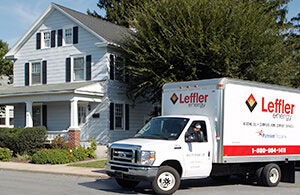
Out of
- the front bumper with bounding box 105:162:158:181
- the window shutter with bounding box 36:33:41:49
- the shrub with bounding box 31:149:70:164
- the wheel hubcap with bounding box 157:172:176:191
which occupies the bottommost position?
the shrub with bounding box 31:149:70:164

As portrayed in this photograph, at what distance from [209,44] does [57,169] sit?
9170mm

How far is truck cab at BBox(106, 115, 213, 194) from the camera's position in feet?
33.1

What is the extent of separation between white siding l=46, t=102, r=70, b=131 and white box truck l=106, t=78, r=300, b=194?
14.0 m

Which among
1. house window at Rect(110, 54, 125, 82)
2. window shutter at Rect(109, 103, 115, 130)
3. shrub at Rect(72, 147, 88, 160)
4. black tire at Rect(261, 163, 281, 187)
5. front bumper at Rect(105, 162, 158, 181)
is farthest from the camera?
house window at Rect(110, 54, 125, 82)

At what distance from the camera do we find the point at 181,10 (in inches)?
818

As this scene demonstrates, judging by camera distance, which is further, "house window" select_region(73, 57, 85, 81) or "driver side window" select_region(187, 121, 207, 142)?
"house window" select_region(73, 57, 85, 81)

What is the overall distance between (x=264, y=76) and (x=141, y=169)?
1270cm

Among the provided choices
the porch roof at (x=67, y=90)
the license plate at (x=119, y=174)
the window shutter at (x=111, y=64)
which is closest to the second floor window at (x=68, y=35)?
the porch roof at (x=67, y=90)

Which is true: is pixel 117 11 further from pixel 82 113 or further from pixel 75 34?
pixel 82 113

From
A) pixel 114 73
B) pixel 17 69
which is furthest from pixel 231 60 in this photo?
pixel 17 69

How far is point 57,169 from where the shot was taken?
54.0ft

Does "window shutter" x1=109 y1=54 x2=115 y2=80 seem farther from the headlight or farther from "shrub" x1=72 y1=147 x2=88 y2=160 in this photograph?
the headlight

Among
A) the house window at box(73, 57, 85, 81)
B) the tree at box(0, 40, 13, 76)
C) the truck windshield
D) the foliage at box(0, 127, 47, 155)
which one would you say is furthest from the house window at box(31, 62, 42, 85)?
the truck windshield

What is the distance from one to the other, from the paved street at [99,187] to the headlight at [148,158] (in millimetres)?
1251
